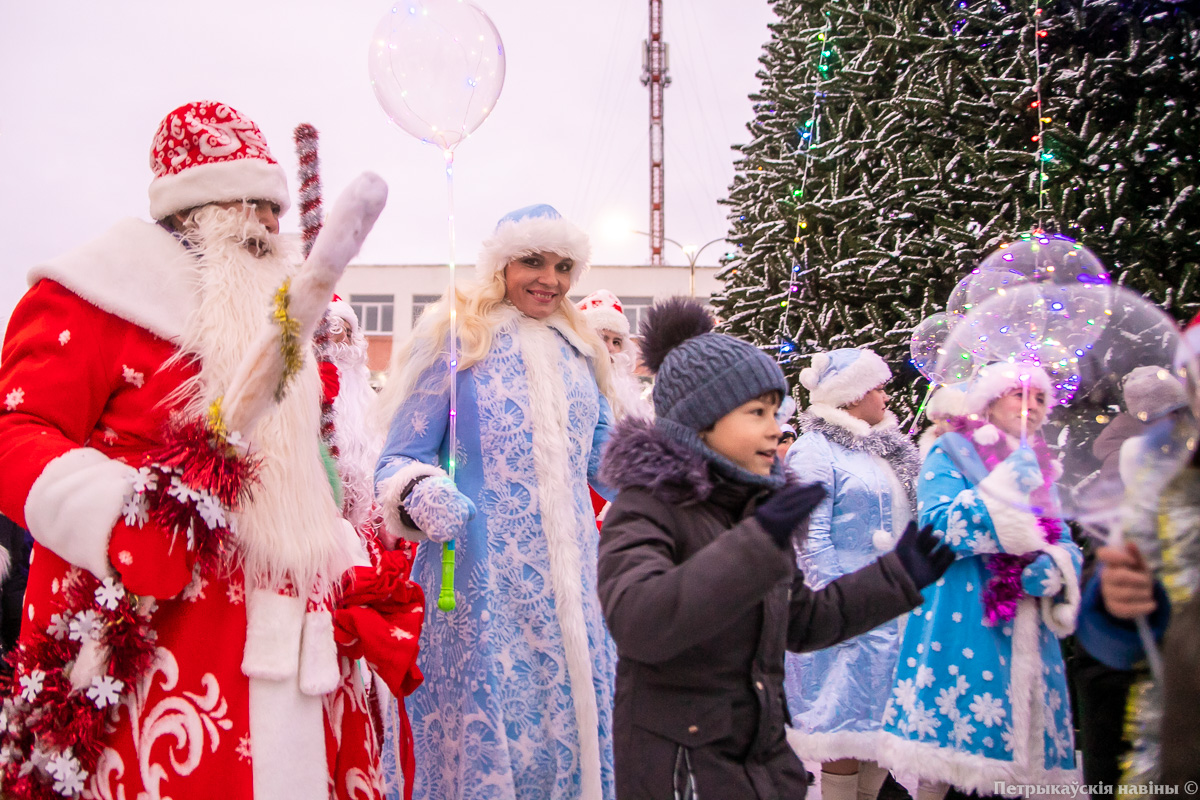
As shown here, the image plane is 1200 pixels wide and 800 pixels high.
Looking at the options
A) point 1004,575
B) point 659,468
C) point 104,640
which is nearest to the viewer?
point 104,640

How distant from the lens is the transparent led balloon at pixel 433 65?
2.79 meters

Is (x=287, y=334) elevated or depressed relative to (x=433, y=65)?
depressed

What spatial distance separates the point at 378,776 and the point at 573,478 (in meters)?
1.14

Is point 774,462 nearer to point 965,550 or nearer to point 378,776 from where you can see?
point 378,776

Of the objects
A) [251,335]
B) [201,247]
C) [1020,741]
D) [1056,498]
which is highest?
[201,247]

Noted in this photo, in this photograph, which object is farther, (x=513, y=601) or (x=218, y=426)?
(x=513, y=601)

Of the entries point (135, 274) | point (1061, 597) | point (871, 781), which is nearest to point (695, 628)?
point (135, 274)

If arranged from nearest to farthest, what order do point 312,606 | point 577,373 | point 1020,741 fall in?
point 312,606 < point 577,373 < point 1020,741

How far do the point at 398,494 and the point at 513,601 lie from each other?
488 mm

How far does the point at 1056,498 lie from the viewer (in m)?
2.03

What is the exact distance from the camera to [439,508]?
2.52 m

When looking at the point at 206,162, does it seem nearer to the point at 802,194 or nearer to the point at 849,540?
the point at 849,540

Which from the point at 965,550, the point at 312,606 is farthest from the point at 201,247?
the point at 965,550

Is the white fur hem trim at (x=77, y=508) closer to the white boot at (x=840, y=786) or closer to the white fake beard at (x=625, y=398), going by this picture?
the white fake beard at (x=625, y=398)
